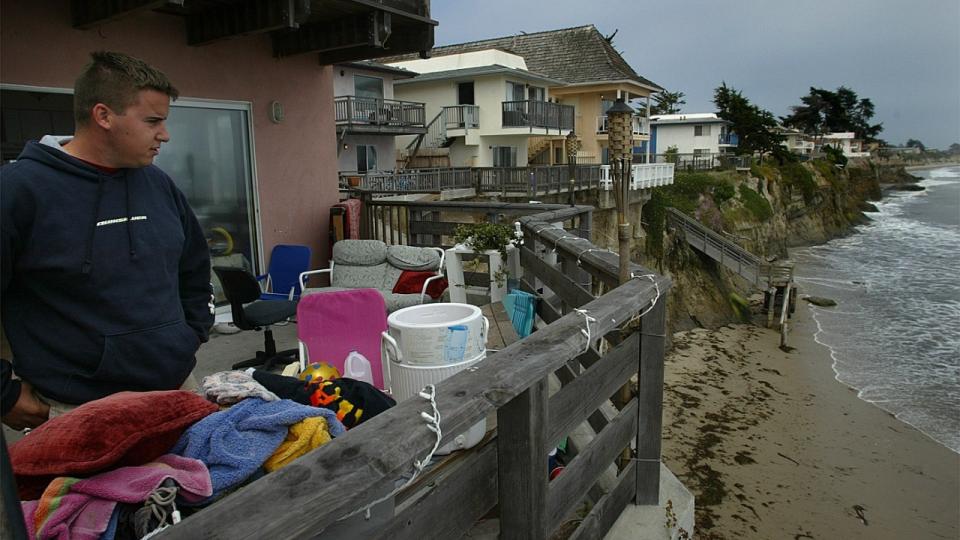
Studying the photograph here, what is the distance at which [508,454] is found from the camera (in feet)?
6.10

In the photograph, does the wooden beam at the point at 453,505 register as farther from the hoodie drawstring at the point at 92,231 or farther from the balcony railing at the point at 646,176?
the balcony railing at the point at 646,176

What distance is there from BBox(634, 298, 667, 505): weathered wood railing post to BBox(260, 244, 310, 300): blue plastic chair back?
4346mm

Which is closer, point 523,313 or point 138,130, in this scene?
point 138,130

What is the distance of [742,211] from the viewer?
108 ft

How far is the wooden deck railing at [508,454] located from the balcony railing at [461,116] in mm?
22689

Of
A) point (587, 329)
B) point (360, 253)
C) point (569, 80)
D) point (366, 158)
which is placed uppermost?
point (569, 80)

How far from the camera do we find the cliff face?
22.9m

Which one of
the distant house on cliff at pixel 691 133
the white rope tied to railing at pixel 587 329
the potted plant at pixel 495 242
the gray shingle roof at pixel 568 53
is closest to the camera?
the white rope tied to railing at pixel 587 329

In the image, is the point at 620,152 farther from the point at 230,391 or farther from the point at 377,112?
the point at 377,112

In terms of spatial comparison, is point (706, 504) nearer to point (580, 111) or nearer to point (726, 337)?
point (726, 337)

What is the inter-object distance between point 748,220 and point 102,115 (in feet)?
115

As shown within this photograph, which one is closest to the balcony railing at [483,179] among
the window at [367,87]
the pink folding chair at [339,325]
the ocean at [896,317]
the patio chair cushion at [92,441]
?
the window at [367,87]

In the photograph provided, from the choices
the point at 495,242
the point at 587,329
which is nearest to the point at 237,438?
the point at 587,329

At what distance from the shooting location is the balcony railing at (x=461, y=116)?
25.4 metres
